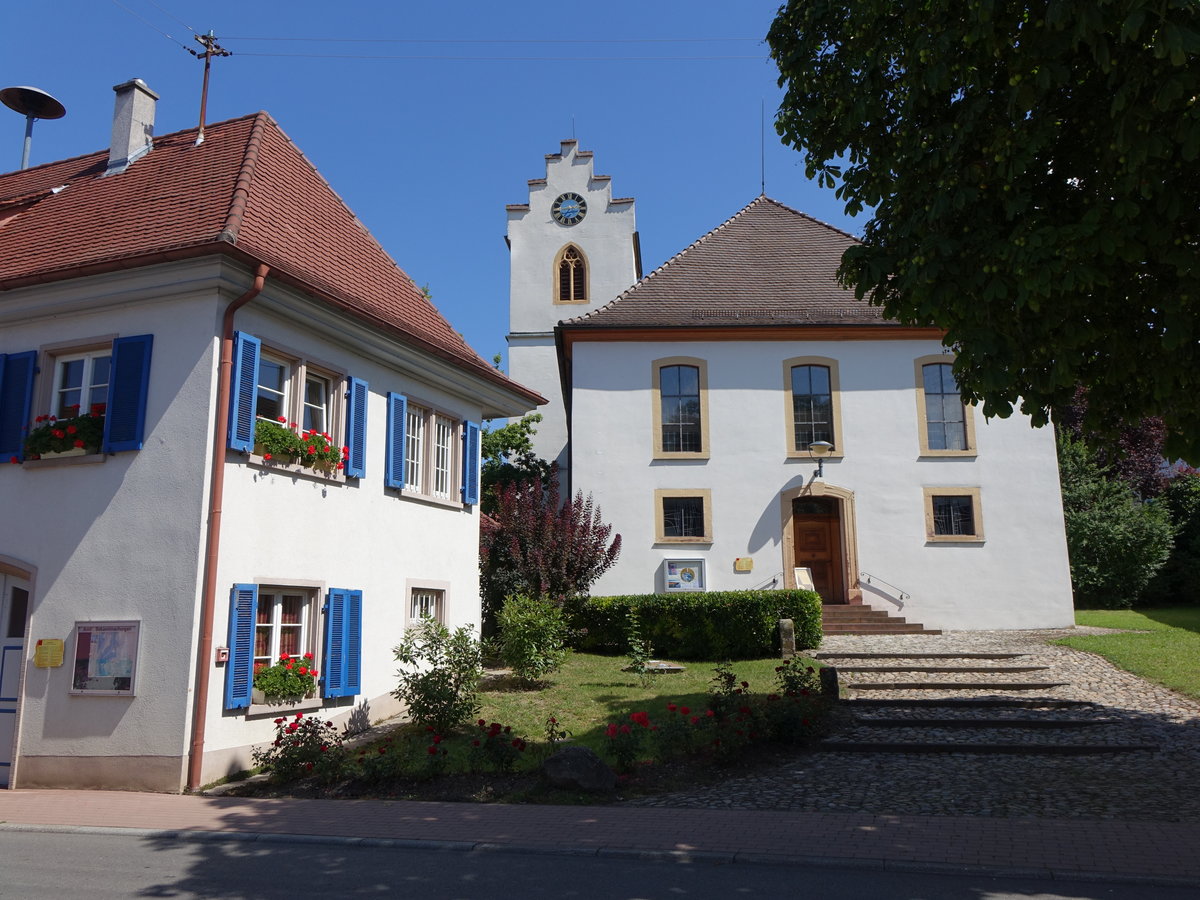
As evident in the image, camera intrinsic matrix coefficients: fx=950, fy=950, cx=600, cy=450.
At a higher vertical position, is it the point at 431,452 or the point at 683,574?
the point at 431,452

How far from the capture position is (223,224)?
34.2 ft

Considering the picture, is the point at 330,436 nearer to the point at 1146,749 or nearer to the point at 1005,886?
the point at 1005,886

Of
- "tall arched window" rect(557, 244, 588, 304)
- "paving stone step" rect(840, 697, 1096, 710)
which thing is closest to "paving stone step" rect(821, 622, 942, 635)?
"paving stone step" rect(840, 697, 1096, 710)

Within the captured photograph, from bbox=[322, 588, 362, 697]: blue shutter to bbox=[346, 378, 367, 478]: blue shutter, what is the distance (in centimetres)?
152

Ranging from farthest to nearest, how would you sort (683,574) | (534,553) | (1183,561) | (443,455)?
(1183,561) < (683,574) < (534,553) < (443,455)

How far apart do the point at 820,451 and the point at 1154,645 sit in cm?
749

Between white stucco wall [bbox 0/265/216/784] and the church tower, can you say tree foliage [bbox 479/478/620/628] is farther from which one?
the church tower

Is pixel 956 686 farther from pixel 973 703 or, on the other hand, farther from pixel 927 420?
pixel 927 420

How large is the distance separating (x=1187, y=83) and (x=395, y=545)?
10.1m

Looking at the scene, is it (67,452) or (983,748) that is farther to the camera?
(67,452)

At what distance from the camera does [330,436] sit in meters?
11.7

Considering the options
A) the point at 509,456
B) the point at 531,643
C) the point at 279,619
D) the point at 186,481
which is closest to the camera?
the point at 186,481

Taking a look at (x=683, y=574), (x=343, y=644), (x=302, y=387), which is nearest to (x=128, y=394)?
(x=302, y=387)

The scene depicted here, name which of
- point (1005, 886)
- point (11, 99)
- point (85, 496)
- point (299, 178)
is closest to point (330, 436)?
point (85, 496)
